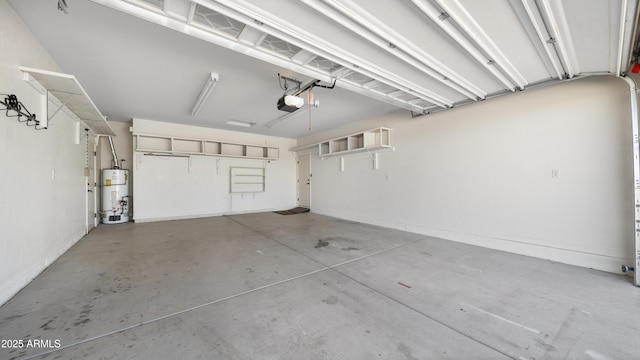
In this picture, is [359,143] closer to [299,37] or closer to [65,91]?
[299,37]

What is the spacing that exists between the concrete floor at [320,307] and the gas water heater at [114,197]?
2579 mm

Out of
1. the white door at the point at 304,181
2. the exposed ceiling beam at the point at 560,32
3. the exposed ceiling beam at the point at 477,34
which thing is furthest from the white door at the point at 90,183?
the exposed ceiling beam at the point at 560,32

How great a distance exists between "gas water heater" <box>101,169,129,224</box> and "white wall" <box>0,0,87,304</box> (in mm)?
2471

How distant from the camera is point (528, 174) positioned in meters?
3.21

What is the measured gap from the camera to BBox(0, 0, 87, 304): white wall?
6.20ft

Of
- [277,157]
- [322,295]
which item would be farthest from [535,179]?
[277,157]

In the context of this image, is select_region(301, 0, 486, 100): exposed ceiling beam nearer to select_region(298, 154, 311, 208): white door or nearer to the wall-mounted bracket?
the wall-mounted bracket

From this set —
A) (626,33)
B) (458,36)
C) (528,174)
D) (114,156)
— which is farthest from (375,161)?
(114,156)

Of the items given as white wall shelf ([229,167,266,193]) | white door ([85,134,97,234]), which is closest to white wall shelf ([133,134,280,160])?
white wall shelf ([229,167,266,193])

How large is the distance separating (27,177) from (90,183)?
10.0 feet

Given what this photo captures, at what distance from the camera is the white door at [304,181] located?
778 cm

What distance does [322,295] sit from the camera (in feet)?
6.81

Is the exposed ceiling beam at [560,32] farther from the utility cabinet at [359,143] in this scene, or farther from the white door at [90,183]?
the white door at [90,183]

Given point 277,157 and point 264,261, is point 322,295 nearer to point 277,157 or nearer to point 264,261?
point 264,261
